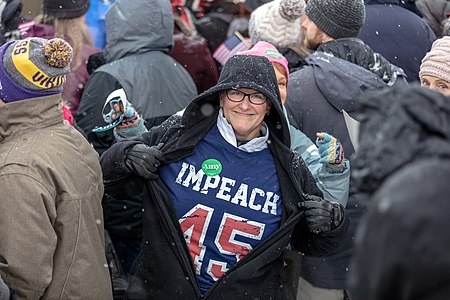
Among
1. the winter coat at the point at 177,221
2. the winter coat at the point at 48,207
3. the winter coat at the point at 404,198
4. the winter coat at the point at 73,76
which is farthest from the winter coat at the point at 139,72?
the winter coat at the point at 404,198

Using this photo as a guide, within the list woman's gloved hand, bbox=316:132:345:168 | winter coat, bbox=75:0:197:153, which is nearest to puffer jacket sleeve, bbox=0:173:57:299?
woman's gloved hand, bbox=316:132:345:168

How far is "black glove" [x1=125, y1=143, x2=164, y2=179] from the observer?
370cm

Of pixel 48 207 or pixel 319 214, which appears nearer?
pixel 48 207

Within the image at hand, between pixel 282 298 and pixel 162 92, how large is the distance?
1.92m

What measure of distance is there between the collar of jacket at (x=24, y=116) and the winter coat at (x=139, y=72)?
144 centimetres

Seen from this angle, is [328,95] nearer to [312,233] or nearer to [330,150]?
[330,150]

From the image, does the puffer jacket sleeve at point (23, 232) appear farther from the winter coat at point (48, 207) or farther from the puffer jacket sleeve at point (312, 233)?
the puffer jacket sleeve at point (312, 233)

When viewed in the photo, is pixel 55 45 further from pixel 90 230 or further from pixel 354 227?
pixel 354 227

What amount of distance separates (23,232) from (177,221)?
2.58 ft

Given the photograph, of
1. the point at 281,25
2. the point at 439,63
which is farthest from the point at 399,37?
the point at 439,63

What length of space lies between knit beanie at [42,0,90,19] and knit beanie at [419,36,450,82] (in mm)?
3029

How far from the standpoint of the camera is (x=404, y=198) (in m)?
1.40

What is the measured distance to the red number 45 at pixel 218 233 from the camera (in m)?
3.69

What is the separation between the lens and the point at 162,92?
17.4 feet
